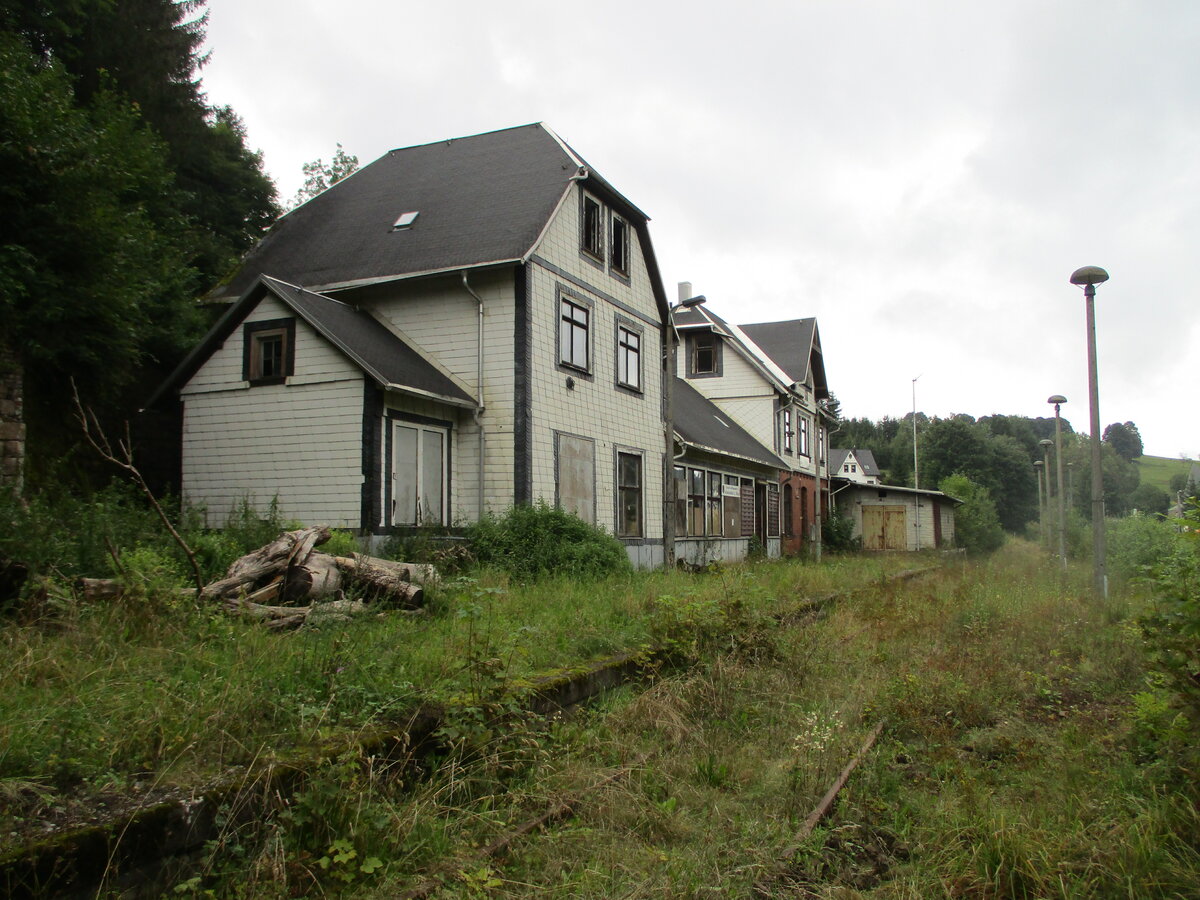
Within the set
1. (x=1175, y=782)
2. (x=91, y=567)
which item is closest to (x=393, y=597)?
(x=91, y=567)

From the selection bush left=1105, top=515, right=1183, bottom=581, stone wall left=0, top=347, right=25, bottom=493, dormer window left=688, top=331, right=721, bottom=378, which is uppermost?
dormer window left=688, top=331, right=721, bottom=378

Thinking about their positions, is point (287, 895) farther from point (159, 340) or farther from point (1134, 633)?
point (159, 340)

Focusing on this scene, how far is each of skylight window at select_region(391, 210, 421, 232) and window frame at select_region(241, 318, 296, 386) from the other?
13.8 feet

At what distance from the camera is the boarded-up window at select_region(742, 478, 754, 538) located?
92.8 feet

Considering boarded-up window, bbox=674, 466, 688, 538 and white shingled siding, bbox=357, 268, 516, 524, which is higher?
white shingled siding, bbox=357, 268, 516, 524

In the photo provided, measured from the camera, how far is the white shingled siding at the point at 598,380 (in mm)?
16234

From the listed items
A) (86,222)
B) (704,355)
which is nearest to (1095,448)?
(86,222)

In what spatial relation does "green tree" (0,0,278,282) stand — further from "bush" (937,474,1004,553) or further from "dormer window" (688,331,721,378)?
"bush" (937,474,1004,553)

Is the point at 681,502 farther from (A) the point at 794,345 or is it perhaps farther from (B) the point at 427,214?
(A) the point at 794,345

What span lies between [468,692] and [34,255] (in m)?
11.0

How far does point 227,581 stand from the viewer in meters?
8.27

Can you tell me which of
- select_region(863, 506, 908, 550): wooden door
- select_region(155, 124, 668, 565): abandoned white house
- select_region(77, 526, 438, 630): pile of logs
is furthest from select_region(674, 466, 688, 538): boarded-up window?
select_region(863, 506, 908, 550): wooden door

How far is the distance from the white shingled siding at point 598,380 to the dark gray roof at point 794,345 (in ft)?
47.3

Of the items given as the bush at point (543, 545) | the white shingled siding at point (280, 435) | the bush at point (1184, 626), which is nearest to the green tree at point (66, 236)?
the white shingled siding at point (280, 435)
